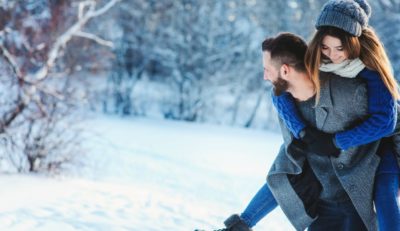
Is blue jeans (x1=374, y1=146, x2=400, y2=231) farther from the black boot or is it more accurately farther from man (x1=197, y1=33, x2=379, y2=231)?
the black boot

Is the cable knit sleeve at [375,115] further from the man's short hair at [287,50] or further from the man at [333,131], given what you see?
the man's short hair at [287,50]

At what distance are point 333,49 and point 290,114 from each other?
37 centimetres

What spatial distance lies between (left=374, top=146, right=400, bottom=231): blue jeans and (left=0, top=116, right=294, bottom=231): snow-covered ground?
75.2 inches

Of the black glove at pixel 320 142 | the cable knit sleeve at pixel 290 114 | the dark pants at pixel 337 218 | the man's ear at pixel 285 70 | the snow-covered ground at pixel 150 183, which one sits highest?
the man's ear at pixel 285 70

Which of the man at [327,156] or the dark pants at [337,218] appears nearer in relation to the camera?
the man at [327,156]

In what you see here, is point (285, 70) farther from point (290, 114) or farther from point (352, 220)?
point (352, 220)

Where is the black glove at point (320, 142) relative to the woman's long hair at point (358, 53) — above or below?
below

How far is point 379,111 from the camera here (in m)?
1.95

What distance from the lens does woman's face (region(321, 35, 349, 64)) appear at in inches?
77.7

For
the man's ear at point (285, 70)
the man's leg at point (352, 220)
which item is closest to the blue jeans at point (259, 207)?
the man's leg at point (352, 220)

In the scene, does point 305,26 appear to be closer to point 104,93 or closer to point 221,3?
point 221,3

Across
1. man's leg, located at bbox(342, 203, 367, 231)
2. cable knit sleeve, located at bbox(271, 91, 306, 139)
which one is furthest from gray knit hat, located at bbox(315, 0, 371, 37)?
man's leg, located at bbox(342, 203, 367, 231)

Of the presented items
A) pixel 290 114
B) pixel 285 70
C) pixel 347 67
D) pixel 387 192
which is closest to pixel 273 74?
pixel 285 70

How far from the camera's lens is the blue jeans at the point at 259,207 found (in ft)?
8.10
